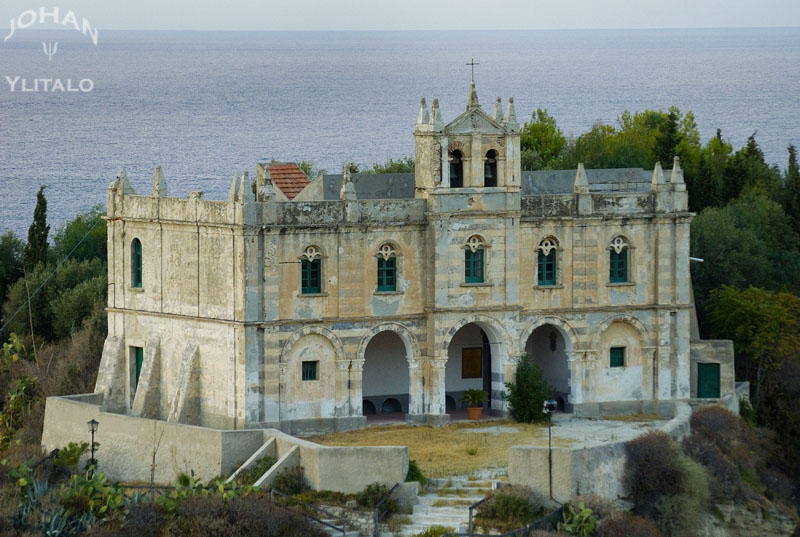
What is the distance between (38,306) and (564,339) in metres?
24.2

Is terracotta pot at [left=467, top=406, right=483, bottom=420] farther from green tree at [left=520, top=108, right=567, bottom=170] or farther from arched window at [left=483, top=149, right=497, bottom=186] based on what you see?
green tree at [left=520, top=108, right=567, bottom=170]

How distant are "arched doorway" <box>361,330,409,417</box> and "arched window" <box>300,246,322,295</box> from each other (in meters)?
4.07

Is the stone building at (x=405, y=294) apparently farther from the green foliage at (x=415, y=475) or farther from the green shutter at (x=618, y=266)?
the green foliage at (x=415, y=475)

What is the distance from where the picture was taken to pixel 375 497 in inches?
2132

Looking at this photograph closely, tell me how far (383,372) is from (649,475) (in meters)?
10.9

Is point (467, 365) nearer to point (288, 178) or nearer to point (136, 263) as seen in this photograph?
point (288, 178)

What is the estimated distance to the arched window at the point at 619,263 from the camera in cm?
6444

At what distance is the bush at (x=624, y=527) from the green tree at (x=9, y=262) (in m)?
36.1

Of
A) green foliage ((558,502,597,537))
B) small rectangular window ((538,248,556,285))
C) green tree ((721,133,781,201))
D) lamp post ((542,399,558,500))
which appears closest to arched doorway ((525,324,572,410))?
small rectangular window ((538,248,556,285))

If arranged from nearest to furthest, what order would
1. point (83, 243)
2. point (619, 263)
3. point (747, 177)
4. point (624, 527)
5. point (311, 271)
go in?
point (624, 527), point (311, 271), point (619, 263), point (83, 243), point (747, 177)

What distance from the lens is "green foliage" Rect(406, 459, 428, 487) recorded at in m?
54.8

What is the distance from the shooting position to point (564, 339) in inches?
2544

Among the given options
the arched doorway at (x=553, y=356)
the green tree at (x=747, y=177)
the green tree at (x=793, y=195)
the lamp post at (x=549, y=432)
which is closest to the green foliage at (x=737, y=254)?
the green tree at (x=793, y=195)

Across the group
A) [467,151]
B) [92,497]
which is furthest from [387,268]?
[92,497]
